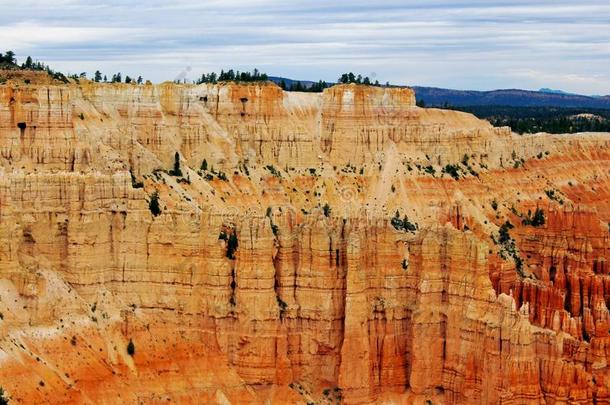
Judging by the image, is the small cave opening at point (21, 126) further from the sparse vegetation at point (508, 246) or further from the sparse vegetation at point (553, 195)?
the sparse vegetation at point (553, 195)

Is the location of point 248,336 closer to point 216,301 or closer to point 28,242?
point 216,301

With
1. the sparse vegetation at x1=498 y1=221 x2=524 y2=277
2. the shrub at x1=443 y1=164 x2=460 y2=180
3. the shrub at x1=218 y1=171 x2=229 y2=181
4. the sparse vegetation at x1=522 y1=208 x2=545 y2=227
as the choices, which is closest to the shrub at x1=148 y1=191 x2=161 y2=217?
the shrub at x1=218 y1=171 x2=229 y2=181

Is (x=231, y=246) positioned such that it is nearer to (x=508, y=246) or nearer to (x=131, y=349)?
(x=131, y=349)

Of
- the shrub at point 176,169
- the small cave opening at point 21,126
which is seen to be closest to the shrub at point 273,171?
the shrub at point 176,169

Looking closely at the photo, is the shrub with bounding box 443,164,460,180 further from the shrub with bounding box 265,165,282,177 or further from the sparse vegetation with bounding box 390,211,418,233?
the shrub with bounding box 265,165,282,177

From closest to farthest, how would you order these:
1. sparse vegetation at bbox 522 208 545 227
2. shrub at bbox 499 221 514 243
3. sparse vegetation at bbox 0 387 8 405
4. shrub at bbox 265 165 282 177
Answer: sparse vegetation at bbox 0 387 8 405, shrub at bbox 499 221 514 243, shrub at bbox 265 165 282 177, sparse vegetation at bbox 522 208 545 227

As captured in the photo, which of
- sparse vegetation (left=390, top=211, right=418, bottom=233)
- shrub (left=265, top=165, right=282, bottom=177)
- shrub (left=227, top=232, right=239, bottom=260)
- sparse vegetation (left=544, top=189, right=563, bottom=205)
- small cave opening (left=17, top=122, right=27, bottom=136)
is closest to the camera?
shrub (left=227, top=232, right=239, bottom=260)

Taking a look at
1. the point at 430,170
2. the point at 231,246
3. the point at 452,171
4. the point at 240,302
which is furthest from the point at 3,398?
the point at 452,171

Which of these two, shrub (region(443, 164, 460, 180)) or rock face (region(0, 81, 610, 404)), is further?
shrub (region(443, 164, 460, 180))

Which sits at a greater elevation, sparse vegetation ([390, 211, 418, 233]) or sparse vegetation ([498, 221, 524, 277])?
sparse vegetation ([390, 211, 418, 233])

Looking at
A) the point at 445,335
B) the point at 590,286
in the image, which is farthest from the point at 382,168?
the point at 445,335

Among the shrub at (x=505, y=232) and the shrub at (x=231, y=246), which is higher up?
the shrub at (x=231, y=246)
